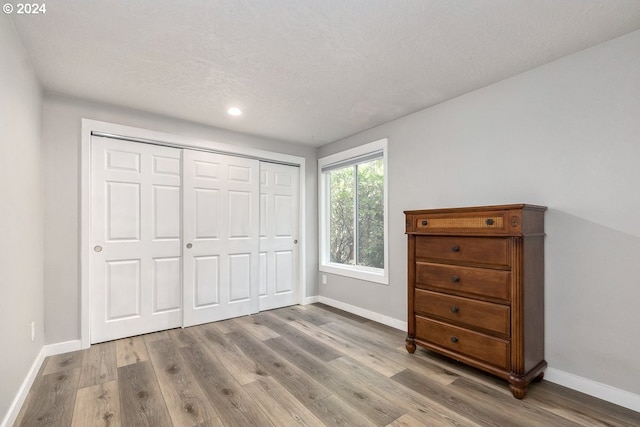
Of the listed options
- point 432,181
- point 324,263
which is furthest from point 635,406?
point 324,263

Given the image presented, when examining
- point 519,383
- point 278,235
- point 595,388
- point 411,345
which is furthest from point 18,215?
point 595,388

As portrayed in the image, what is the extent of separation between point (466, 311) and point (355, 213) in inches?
80.6

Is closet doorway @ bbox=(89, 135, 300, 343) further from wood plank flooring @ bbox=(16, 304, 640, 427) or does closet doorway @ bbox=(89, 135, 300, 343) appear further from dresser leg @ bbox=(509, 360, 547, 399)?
dresser leg @ bbox=(509, 360, 547, 399)

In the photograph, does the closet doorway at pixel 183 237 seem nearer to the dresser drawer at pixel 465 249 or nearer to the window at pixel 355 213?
the window at pixel 355 213

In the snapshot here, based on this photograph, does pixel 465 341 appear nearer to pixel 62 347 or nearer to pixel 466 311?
pixel 466 311

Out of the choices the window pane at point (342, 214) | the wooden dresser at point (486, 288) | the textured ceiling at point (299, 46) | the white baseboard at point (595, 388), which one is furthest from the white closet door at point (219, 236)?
the white baseboard at point (595, 388)

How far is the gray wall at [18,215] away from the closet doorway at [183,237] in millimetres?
539

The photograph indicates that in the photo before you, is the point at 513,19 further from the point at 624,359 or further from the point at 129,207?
the point at 129,207

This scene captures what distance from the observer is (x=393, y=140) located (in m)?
3.43

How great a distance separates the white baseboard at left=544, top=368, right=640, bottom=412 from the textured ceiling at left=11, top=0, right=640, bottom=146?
227 centimetres

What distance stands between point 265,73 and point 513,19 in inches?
66.6

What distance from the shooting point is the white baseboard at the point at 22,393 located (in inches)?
66.6

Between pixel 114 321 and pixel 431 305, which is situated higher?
pixel 431 305

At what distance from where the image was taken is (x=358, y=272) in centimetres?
380
